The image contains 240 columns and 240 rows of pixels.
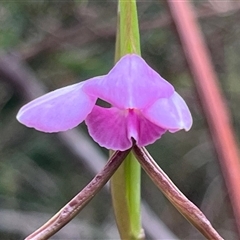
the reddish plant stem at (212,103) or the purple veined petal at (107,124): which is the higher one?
the purple veined petal at (107,124)

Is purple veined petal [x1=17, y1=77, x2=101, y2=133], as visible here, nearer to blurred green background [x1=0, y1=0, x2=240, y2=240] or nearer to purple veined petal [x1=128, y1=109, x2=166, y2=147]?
purple veined petal [x1=128, y1=109, x2=166, y2=147]

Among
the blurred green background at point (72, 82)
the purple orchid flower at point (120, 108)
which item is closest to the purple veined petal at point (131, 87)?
the purple orchid flower at point (120, 108)

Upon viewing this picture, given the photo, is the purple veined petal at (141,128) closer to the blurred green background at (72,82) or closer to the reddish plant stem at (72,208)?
the reddish plant stem at (72,208)

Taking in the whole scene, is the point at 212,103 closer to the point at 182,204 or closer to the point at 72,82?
the point at 182,204

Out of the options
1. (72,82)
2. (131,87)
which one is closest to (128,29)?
(131,87)

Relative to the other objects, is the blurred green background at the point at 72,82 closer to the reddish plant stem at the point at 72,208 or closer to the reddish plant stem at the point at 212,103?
the reddish plant stem at the point at 212,103

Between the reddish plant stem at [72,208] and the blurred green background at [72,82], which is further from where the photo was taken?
the blurred green background at [72,82]

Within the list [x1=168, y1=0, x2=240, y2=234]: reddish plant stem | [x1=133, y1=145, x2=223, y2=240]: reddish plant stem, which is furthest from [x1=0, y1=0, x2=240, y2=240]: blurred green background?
[x1=133, y1=145, x2=223, y2=240]: reddish plant stem
